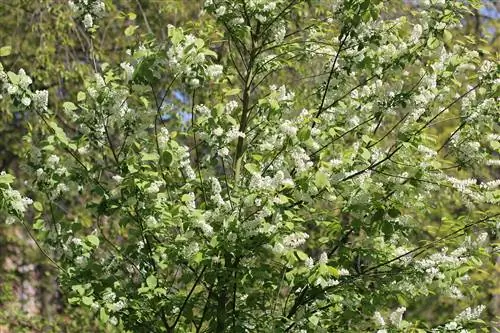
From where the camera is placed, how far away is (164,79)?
9.21m

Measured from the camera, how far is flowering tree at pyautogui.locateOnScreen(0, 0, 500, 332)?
3.58 m

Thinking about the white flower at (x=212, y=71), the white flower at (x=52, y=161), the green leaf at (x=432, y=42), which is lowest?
the white flower at (x=52, y=161)

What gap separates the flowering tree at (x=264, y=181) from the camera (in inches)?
141

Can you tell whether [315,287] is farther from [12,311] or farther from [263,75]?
[12,311]

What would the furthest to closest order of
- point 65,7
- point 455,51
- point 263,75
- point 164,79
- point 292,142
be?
1. point 164,79
2. point 65,7
3. point 263,75
4. point 455,51
5. point 292,142

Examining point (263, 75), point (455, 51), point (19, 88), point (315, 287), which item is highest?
point (263, 75)

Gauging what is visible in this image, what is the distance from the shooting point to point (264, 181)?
3342mm

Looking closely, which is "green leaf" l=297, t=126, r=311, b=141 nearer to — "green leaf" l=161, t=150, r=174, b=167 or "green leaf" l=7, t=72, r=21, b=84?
"green leaf" l=161, t=150, r=174, b=167

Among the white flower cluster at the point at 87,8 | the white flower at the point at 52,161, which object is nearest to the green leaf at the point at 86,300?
the white flower at the point at 52,161

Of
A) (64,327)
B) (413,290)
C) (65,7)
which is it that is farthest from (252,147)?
(64,327)

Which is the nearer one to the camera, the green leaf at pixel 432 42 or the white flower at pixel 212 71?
the white flower at pixel 212 71

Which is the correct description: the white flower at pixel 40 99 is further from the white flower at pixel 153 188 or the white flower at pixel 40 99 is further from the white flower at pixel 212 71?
the white flower at pixel 212 71

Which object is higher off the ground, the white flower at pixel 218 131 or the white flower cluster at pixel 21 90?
the white flower cluster at pixel 21 90

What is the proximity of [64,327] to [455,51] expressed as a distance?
7.73 meters
